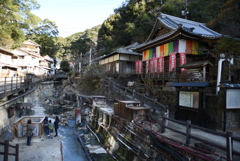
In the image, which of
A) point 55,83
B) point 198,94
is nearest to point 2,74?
point 55,83

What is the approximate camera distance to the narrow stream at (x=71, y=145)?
1209 cm

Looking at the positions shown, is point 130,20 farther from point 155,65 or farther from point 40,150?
point 40,150

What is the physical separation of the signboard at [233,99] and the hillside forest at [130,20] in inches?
Result: 105

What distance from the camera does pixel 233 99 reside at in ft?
29.7

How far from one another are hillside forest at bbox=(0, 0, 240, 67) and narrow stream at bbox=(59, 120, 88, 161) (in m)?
12.6

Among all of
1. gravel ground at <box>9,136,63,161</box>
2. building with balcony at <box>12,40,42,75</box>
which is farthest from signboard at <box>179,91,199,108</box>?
building with balcony at <box>12,40,42,75</box>

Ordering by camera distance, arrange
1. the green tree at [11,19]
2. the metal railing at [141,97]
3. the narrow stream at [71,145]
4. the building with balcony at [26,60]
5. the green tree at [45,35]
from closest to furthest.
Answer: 1. the narrow stream at [71,145]
2. the metal railing at [141,97]
3. the green tree at [11,19]
4. the building with balcony at [26,60]
5. the green tree at [45,35]

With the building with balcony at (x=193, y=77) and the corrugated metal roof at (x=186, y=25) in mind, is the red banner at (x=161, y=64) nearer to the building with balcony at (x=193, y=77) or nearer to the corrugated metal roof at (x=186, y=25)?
the building with balcony at (x=193, y=77)

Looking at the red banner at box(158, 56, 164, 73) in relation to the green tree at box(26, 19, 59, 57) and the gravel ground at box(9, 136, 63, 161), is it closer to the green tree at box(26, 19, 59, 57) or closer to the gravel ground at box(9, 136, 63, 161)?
the gravel ground at box(9, 136, 63, 161)

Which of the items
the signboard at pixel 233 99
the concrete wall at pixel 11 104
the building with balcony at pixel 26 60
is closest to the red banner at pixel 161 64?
the signboard at pixel 233 99

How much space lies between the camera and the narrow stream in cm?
1209

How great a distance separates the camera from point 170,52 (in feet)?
65.2

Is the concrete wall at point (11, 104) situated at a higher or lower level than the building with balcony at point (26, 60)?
lower

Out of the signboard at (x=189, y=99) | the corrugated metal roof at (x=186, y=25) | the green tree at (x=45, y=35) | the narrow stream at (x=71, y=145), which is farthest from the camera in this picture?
the green tree at (x=45, y=35)
